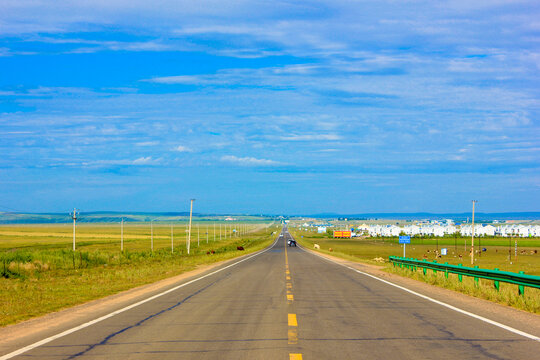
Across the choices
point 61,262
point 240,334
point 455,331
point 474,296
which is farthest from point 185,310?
point 61,262

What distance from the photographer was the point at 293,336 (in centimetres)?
969

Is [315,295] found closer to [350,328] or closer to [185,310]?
[185,310]

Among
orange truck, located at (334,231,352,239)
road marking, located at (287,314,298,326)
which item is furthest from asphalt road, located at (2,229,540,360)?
orange truck, located at (334,231,352,239)

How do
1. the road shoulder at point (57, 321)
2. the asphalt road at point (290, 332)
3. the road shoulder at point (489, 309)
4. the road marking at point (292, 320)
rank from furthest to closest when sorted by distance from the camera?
the road shoulder at point (489, 309) < the road marking at point (292, 320) < the road shoulder at point (57, 321) < the asphalt road at point (290, 332)

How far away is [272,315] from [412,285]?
10555 millimetres

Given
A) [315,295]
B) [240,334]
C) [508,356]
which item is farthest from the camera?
[315,295]

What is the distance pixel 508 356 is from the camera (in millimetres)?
8016

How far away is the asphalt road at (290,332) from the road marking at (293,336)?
2 centimetres

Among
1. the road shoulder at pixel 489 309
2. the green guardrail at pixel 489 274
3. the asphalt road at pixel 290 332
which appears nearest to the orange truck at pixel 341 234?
the green guardrail at pixel 489 274

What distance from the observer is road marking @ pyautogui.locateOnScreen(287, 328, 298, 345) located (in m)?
9.11

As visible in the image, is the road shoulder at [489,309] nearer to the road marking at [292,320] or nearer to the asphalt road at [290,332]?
the asphalt road at [290,332]

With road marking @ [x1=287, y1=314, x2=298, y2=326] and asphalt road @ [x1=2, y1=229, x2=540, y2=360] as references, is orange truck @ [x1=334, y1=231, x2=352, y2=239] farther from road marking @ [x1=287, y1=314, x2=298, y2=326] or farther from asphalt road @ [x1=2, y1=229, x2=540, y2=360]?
road marking @ [x1=287, y1=314, x2=298, y2=326]

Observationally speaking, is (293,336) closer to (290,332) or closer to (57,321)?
(290,332)

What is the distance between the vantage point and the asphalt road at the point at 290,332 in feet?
27.2
